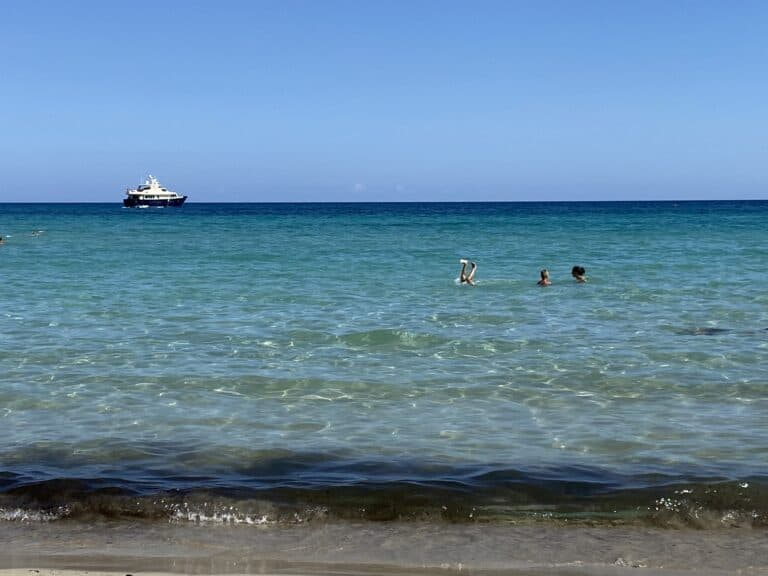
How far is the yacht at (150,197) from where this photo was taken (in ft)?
449

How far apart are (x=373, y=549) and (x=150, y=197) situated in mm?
135794

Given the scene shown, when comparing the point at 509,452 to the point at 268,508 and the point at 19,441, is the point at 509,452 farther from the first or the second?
the point at 19,441

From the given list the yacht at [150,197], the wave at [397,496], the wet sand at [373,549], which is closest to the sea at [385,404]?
the wave at [397,496]

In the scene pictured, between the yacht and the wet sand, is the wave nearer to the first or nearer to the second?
the wet sand

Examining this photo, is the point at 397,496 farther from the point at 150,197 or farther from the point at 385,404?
the point at 150,197

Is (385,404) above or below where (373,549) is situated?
above

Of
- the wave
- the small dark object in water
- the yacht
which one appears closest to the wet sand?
the wave

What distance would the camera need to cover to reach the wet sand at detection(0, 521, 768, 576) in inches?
244

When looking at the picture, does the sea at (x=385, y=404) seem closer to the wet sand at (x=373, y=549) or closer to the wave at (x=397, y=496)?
the wave at (x=397, y=496)

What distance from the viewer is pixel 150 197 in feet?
450

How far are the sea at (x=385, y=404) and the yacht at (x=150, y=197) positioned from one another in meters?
116

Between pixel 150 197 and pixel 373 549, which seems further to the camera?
pixel 150 197

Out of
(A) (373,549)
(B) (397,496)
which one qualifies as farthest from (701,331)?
(A) (373,549)


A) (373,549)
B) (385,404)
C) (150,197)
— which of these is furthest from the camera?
(150,197)
